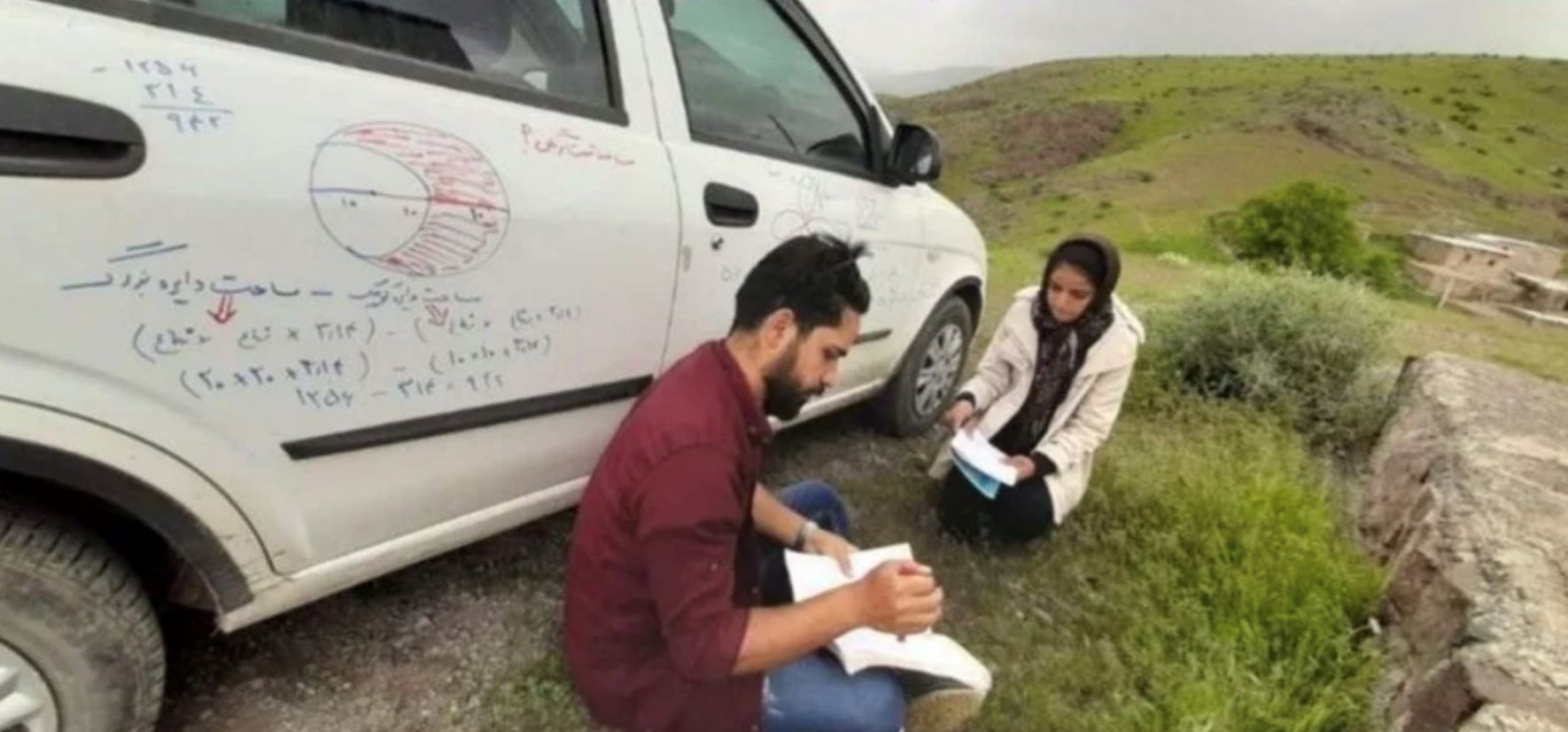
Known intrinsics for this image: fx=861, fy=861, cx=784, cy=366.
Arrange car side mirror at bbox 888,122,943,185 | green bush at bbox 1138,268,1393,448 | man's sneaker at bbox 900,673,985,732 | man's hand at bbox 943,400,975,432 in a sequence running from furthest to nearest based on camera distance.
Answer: green bush at bbox 1138,268,1393,448, man's hand at bbox 943,400,975,432, car side mirror at bbox 888,122,943,185, man's sneaker at bbox 900,673,985,732

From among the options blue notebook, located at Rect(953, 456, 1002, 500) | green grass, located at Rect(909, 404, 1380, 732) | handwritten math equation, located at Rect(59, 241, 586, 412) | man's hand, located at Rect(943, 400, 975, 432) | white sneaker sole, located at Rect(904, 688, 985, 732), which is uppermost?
handwritten math equation, located at Rect(59, 241, 586, 412)

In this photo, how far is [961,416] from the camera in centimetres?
315

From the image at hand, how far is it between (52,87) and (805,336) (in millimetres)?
1154

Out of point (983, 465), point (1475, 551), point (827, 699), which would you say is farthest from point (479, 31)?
point (1475, 551)

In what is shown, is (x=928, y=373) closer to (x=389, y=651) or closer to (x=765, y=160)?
(x=765, y=160)

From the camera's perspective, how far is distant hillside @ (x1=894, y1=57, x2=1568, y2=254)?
120ft

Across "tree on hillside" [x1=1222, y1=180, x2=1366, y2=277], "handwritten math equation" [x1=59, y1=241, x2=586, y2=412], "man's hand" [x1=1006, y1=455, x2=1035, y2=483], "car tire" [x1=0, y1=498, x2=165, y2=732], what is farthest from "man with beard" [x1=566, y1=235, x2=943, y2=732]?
"tree on hillside" [x1=1222, y1=180, x2=1366, y2=277]

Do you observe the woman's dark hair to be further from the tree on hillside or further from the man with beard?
the tree on hillside

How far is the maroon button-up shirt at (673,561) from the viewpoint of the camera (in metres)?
1.43

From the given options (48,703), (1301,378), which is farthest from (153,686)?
(1301,378)

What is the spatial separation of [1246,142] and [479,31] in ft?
160

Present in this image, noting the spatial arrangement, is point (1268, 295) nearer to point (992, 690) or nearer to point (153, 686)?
point (992, 690)

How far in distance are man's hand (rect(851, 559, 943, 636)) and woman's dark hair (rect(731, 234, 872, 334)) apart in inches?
18.1

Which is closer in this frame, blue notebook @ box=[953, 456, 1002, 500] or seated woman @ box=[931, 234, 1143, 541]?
blue notebook @ box=[953, 456, 1002, 500]
